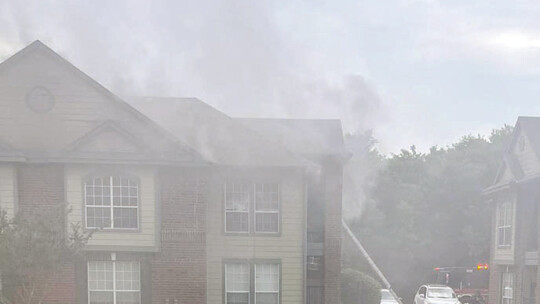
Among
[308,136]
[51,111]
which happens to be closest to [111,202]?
[51,111]

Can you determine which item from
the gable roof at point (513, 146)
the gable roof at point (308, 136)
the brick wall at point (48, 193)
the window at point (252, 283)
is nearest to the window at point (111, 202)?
the brick wall at point (48, 193)

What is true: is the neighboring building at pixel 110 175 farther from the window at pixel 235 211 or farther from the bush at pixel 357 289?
the bush at pixel 357 289

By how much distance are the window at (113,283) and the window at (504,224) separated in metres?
12.6

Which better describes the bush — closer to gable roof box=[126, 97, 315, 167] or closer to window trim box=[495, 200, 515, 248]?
gable roof box=[126, 97, 315, 167]

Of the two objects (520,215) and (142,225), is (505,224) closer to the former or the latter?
(520,215)

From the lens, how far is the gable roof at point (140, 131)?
13.2 metres

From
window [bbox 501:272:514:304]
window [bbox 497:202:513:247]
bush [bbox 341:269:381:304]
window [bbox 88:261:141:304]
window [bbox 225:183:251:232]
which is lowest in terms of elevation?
window [bbox 88:261:141:304]

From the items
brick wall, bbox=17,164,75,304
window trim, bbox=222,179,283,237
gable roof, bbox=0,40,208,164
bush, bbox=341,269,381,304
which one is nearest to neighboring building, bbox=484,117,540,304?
bush, bbox=341,269,381,304

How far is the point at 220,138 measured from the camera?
569 inches

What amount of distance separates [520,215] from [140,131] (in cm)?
1251

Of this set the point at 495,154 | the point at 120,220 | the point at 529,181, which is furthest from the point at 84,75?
the point at 495,154

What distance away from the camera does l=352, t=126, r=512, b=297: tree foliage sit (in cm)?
3241

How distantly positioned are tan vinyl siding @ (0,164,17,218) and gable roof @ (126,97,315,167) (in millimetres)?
3286

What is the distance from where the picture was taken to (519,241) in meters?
19.2
